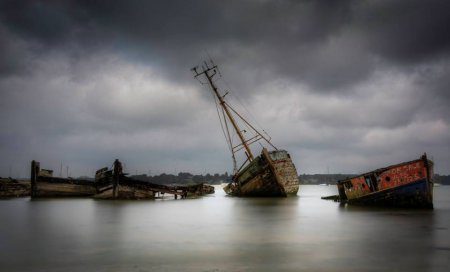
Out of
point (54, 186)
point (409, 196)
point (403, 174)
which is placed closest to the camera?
point (403, 174)

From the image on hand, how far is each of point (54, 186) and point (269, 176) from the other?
1808 centimetres

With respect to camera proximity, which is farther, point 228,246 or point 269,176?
point 269,176

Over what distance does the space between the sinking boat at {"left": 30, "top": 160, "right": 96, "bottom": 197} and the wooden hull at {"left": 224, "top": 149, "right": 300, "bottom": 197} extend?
1371 cm

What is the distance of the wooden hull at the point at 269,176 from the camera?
31533 mm

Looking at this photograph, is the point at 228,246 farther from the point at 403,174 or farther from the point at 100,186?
the point at 100,186

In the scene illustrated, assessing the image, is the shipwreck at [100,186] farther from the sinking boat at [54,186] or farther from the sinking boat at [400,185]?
the sinking boat at [400,185]

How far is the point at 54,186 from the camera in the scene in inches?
1296

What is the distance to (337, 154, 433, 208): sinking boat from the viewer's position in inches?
721

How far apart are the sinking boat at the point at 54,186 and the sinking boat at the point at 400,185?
23.5 m

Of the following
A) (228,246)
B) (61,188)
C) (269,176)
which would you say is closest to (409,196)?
(228,246)

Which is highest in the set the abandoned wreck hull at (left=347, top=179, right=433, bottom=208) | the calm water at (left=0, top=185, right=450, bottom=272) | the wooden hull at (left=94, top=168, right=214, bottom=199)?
the wooden hull at (left=94, top=168, right=214, bottom=199)

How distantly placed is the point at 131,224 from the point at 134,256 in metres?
6.87

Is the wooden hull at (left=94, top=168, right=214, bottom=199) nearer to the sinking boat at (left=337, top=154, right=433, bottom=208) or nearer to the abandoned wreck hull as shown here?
the sinking boat at (left=337, top=154, right=433, bottom=208)

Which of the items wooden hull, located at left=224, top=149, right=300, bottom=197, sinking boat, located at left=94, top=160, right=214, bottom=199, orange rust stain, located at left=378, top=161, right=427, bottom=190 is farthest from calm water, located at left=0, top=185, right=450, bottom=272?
wooden hull, located at left=224, top=149, right=300, bottom=197
